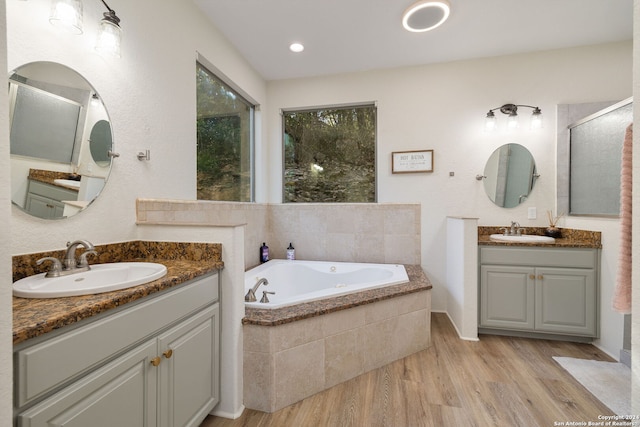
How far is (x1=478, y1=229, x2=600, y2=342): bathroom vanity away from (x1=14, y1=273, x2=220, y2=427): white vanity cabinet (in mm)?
2264

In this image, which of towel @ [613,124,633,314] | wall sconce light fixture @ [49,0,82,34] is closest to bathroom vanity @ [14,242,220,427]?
wall sconce light fixture @ [49,0,82,34]

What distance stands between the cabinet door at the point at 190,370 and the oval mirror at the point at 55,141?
758mm

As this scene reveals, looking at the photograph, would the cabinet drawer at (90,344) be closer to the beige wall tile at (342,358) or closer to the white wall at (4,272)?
the white wall at (4,272)

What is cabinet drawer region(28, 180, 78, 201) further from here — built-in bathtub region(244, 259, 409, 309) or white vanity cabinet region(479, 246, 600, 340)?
white vanity cabinet region(479, 246, 600, 340)

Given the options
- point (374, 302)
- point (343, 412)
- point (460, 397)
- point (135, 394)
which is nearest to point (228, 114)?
point (374, 302)

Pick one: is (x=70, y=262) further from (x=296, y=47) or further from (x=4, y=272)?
(x=296, y=47)

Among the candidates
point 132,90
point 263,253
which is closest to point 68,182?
point 132,90

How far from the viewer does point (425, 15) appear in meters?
2.14

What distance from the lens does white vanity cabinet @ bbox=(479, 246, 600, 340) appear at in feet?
7.43

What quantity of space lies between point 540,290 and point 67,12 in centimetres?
345

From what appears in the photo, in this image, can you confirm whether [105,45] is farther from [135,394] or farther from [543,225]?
[543,225]

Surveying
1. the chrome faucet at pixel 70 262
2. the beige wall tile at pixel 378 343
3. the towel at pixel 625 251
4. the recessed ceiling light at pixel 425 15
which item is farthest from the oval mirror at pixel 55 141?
the recessed ceiling light at pixel 425 15

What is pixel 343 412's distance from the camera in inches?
60.7

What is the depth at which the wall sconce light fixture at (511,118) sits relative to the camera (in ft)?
8.79
